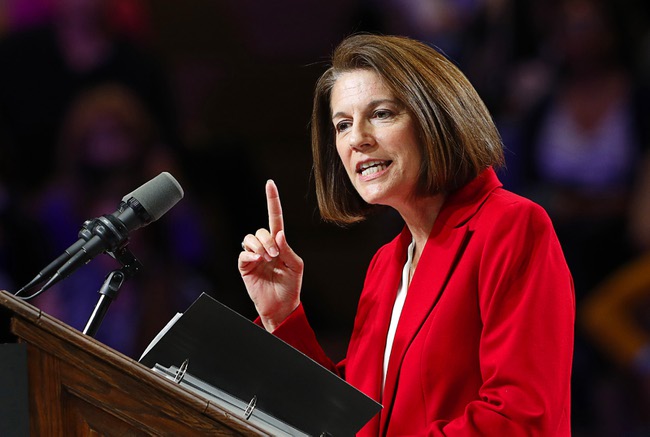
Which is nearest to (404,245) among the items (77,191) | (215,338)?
(215,338)

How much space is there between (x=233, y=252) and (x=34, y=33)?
1.37 m

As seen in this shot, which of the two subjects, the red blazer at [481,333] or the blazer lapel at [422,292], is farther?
the blazer lapel at [422,292]

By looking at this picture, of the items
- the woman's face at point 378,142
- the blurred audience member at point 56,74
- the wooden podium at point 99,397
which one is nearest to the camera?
the wooden podium at point 99,397

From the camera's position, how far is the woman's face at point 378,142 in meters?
1.80

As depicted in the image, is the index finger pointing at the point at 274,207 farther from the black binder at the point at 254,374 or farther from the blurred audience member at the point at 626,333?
the blurred audience member at the point at 626,333

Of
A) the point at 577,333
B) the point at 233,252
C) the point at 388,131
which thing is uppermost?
the point at 388,131

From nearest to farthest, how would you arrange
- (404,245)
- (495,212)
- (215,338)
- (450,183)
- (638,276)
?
(215,338) → (495,212) → (450,183) → (404,245) → (638,276)

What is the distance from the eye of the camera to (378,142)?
1.81 m

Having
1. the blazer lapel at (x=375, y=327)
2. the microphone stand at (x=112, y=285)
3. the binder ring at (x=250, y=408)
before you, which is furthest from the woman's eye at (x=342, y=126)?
the binder ring at (x=250, y=408)

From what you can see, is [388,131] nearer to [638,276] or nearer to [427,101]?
[427,101]

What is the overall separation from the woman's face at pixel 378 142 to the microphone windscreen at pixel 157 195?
397mm

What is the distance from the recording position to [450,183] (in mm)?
1791

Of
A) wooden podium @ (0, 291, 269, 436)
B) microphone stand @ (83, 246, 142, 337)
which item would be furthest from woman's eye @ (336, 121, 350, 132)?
wooden podium @ (0, 291, 269, 436)

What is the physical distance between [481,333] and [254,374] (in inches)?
16.7
